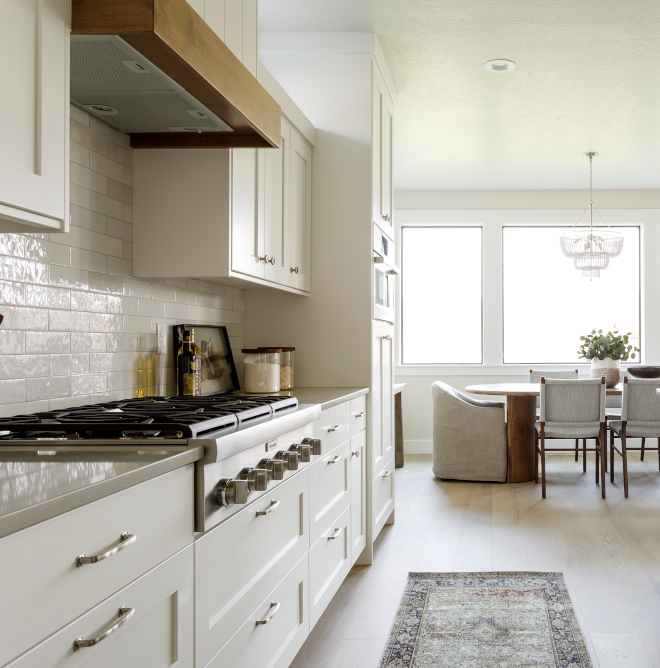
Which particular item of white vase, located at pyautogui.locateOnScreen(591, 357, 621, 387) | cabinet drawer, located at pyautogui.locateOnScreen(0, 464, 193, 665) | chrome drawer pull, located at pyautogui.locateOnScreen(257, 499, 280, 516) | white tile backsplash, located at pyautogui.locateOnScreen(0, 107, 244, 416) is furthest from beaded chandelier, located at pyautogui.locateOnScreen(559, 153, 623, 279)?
cabinet drawer, located at pyautogui.locateOnScreen(0, 464, 193, 665)

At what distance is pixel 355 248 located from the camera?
11.3 feet

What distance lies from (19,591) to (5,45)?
3.07 feet

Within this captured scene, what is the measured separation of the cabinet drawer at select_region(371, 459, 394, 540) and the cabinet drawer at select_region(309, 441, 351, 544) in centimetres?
60

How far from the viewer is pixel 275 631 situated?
1897 millimetres

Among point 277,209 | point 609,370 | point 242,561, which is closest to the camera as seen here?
point 242,561

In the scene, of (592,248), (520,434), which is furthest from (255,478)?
(592,248)

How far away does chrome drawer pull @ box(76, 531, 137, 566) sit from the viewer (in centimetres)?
96

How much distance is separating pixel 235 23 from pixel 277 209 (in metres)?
0.94

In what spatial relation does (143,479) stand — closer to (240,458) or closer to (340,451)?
(240,458)

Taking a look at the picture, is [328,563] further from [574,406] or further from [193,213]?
[574,406]

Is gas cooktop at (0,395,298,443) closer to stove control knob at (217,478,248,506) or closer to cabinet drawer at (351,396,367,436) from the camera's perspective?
stove control knob at (217,478,248,506)

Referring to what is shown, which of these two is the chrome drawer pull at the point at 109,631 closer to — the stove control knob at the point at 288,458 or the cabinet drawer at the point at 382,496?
the stove control knob at the point at 288,458

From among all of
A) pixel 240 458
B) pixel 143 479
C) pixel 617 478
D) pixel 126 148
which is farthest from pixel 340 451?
pixel 617 478

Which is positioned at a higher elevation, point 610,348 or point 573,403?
point 610,348
